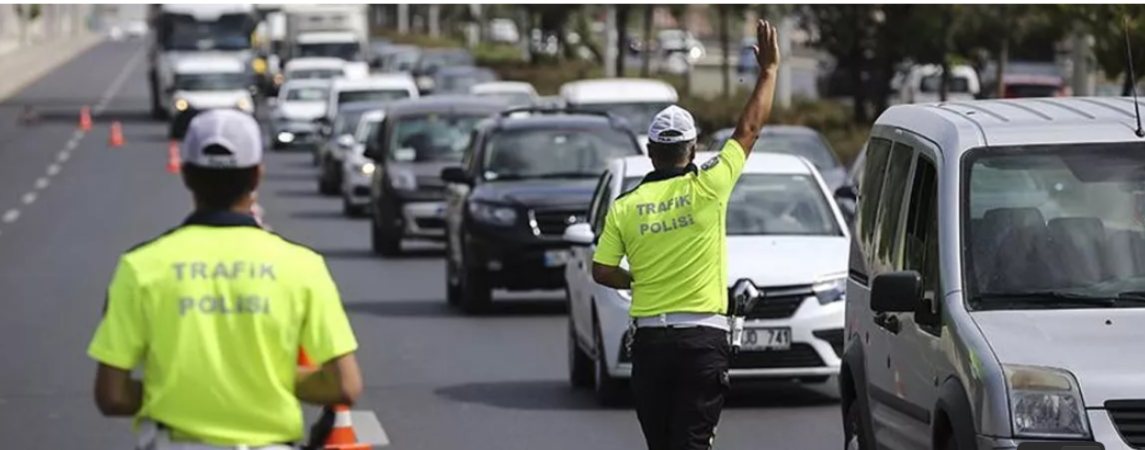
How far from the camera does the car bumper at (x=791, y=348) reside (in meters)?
14.3

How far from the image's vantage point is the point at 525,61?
81125 millimetres

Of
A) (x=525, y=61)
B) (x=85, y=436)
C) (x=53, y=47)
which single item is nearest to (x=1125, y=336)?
(x=85, y=436)

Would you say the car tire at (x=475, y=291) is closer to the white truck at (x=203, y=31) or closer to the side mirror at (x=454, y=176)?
the side mirror at (x=454, y=176)

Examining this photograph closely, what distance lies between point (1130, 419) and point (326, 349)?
3.13 meters

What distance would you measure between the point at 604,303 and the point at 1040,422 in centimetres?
642

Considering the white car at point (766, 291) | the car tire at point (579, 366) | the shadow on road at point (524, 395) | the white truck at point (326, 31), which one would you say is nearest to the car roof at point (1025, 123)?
the white car at point (766, 291)

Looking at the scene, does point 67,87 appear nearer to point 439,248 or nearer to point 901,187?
point 439,248

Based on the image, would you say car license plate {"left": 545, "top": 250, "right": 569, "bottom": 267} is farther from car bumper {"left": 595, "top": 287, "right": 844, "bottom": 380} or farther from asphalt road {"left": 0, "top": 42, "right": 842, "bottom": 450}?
car bumper {"left": 595, "top": 287, "right": 844, "bottom": 380}

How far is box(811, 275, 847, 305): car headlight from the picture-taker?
14.5 metres

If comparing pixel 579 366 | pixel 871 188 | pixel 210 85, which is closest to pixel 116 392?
pixel 871 188

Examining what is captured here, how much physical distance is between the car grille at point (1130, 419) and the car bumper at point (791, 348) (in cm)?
618

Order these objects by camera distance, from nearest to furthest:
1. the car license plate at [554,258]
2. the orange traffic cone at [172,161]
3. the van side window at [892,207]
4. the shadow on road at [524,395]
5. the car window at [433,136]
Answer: the van side window at [892,207] < the shadow on road at [524,395] < the car license plate at [554,258] < the car window at [433,136] < the orange traffic cone at [172,161]

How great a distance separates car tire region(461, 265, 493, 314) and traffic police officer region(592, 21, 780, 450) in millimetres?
11662

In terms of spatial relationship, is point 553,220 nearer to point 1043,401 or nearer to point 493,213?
point 493,213
